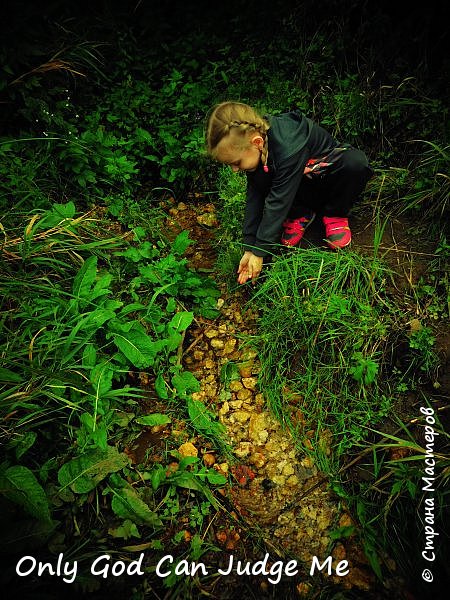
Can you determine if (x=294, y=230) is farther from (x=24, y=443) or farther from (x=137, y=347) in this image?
(x=24, y=443)

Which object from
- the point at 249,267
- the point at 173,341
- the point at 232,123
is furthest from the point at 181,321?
the point at 232,123

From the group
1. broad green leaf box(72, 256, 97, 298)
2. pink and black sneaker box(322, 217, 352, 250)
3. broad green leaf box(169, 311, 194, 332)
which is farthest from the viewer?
pink and black sneaker box(322, 217, 352, 250)

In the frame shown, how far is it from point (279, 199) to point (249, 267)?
44 cm

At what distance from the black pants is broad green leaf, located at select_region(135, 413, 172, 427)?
4.85ft

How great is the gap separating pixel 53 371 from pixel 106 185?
155cm

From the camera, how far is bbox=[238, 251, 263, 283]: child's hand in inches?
86.3

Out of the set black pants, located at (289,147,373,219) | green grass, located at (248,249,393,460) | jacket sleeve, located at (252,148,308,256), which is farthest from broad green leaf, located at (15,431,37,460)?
black pants, located at (289,147,373,219)

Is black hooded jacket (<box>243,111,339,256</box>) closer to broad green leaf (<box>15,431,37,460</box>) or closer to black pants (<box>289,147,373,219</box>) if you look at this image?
black pants (<box>289,147,373,219</box>)

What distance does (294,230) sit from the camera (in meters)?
2.41

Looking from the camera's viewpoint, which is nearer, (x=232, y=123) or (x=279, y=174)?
(x=232, y=123)

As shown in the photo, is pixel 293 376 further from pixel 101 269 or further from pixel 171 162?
pixel 171 162

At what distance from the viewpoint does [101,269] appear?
235cm

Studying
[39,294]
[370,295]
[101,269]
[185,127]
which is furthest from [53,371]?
[185,127]

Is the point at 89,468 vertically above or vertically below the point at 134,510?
above
